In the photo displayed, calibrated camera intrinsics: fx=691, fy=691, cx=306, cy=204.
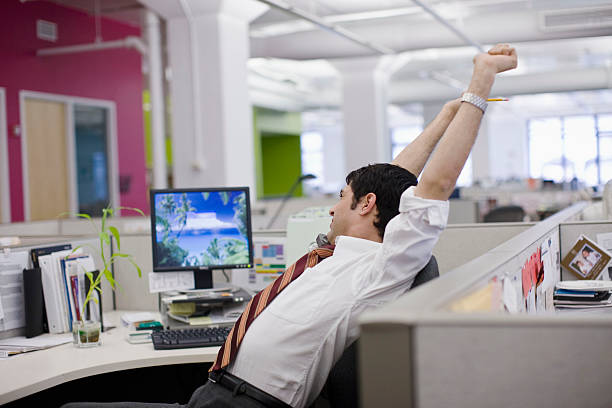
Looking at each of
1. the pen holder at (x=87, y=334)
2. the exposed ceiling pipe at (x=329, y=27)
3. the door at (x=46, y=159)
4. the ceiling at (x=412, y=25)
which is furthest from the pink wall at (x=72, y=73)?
the pen holder at (x=87, y=334)

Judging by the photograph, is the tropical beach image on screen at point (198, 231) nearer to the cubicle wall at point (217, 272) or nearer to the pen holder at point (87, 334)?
the cubicle wall at point (217, 272)

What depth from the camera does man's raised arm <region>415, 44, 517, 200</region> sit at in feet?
4.63

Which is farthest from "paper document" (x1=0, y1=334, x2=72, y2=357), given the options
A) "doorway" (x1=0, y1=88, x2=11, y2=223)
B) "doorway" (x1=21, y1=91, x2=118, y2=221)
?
"doorway" (x1=21, y1=91, x2=118, y2=221)

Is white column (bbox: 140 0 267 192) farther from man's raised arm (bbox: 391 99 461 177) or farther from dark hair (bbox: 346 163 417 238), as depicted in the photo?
dark hair (bbox: 346 163 417 238)

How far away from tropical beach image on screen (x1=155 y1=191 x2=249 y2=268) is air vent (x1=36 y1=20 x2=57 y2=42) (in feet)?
19.6

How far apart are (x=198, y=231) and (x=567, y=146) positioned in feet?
57.6

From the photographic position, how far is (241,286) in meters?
2.71

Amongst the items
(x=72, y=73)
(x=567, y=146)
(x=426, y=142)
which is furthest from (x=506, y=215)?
(x=567, y=146)

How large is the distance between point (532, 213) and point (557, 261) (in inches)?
200

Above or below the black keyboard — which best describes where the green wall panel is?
above

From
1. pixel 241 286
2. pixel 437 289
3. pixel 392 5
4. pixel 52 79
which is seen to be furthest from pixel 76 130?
pixel 437 289

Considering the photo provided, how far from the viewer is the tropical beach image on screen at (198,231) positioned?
254 centimetres

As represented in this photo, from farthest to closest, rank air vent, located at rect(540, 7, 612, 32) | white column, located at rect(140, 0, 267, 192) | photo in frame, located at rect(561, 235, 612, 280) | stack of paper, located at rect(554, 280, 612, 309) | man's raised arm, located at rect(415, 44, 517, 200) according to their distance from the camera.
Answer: air vent, located at rect(540, 7, 612, 32) < white column, located at rect(140, 0, 267, 192) < photo in frame, located at rect(561, 235, 612, 280) < stack of paper, located at rect(554, 280, 612, 309) < man's raised arm, located at rect(415, 44, 517, 200)

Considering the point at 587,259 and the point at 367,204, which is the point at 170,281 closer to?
the point at 367,204
